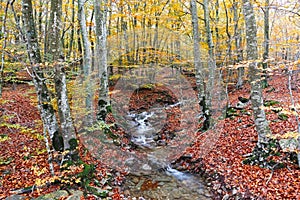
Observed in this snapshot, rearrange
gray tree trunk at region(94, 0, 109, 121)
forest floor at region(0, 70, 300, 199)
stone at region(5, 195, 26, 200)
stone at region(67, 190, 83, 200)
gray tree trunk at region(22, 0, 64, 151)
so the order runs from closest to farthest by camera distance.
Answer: stone at region(5, 195, 26, 200)
stone at region(67, 190, 83, 200)
forest floor at region(0, 70, 300, 199)
gray tree trunk at region(22, 0, 64, 151)
gray tree trunk at region(94, 0, 109, 121)

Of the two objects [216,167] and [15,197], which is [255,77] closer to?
[216,167]

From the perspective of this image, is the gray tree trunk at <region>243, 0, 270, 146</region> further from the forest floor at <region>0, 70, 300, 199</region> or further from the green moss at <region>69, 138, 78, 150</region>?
→ the green moss at <region>69, 138, 78, 150</region>

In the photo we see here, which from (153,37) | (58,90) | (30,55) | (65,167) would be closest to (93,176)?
(65,167)

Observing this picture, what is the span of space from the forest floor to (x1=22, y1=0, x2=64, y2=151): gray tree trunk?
0.47m

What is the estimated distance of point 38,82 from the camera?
19.6 feet

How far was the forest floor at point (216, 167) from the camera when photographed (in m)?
5.61

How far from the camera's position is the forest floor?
5610 mm

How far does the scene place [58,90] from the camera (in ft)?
20.1

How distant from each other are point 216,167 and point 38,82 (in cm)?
588

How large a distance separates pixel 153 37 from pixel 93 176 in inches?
633

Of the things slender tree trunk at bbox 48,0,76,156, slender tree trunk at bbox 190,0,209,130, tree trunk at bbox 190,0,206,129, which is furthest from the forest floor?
tree trunk at bbox 190,0,206,129

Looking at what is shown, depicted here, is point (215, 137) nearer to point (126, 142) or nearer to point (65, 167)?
point (126, 142)

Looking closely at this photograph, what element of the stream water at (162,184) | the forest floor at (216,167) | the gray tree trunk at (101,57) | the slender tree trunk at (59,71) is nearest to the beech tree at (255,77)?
the forest floor at (216,167)

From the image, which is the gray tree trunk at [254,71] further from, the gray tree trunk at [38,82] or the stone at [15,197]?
the stone at [15,197]
